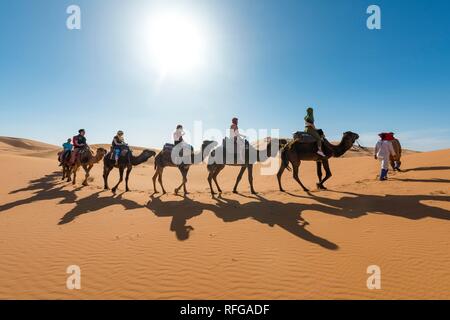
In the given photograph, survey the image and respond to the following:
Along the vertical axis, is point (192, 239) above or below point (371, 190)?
below

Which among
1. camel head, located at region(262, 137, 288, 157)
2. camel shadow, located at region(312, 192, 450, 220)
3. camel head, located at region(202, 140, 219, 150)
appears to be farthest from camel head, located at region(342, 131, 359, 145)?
camel head, located at region(202, 140, 219, 150)

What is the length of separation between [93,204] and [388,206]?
11.2m

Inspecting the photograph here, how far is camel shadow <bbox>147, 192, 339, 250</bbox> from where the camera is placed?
7.45 m

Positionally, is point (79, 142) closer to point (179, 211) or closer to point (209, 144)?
point (209, 144)

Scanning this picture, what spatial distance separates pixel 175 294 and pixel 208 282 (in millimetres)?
605

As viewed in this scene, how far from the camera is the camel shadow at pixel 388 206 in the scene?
27.6 feet

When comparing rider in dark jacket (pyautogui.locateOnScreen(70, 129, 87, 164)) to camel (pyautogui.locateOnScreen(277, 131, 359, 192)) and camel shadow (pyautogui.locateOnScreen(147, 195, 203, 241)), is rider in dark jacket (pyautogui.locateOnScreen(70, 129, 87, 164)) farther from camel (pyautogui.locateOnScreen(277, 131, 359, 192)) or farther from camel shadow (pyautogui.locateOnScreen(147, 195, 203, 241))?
camel (pyautogui.locateOnScreen(277, 131, 359, 192))

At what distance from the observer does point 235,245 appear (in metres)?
6.52

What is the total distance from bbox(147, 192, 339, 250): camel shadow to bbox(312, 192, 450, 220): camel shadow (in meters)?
0.79

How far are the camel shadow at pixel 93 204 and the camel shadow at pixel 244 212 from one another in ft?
2.98

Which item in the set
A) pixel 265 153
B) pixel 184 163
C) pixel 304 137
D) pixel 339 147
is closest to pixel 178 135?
pixel 184 163

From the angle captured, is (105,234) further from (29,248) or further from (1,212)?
(1,212)

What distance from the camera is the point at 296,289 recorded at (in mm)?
4527
